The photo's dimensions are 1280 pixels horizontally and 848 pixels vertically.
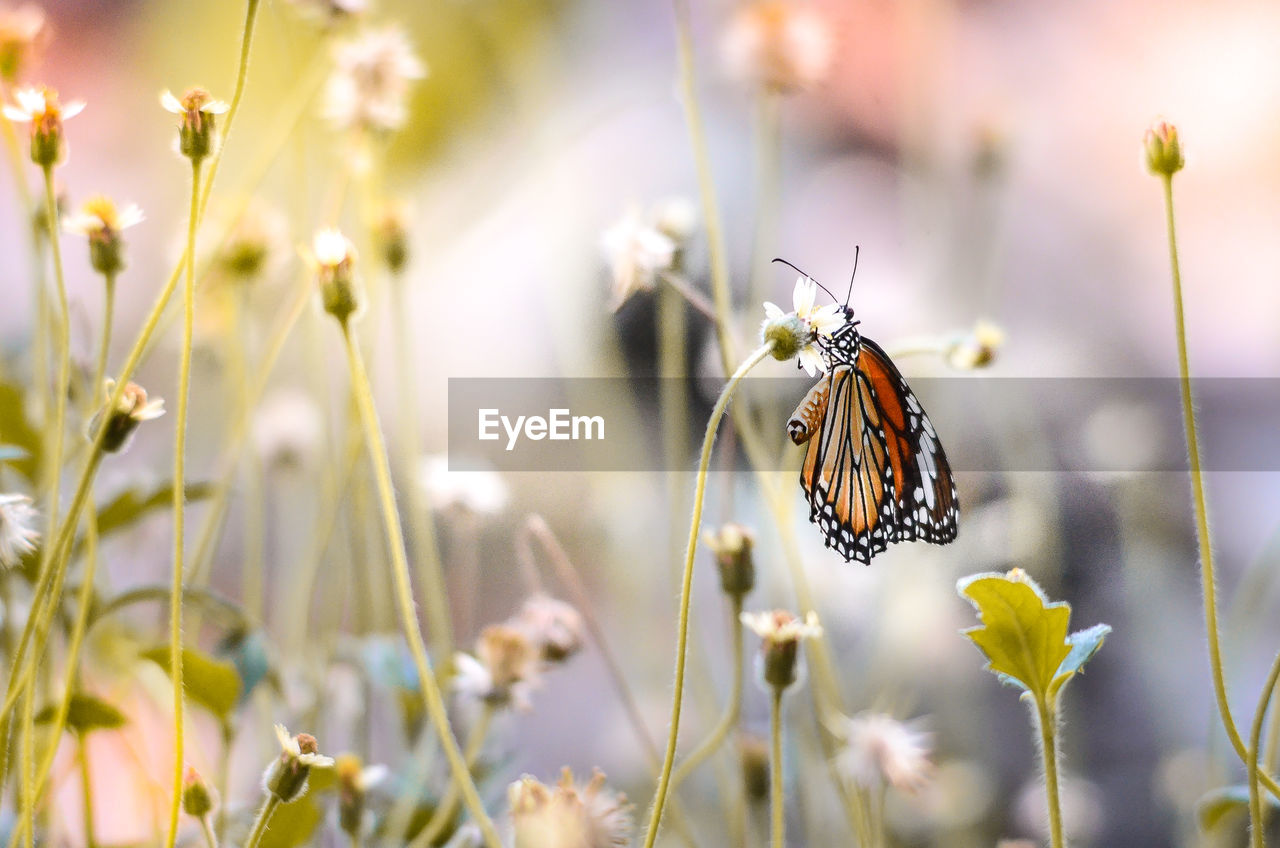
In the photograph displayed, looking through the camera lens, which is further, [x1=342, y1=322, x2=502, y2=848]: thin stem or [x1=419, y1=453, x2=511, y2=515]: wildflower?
[x1=419, y1=453, x2=511, y2=515]: wildflower

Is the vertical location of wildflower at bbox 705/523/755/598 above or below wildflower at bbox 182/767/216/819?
above

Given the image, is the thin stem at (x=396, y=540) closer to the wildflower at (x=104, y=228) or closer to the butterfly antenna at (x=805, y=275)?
the wildflower at (x=104, y=228)

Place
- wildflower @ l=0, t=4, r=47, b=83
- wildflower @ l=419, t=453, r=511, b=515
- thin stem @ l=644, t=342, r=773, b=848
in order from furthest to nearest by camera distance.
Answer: wildflower @ l=419, t=453, r=511, b=515, wildflower @ l=0, t=4, r=47, b=83, thin stem @ l=644, t=342, r=773, b=848

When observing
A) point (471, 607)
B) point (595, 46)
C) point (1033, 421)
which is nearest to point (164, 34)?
point (595, 46)

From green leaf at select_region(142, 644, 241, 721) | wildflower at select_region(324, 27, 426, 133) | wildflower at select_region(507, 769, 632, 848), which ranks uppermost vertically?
wildflower at select_region(324, 27, 426, 133)

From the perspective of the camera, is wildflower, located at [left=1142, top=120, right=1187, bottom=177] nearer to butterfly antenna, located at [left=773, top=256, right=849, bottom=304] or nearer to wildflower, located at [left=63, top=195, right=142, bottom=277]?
butterfly antenna, located at [left=773, top=256, right=849, bottom=304]

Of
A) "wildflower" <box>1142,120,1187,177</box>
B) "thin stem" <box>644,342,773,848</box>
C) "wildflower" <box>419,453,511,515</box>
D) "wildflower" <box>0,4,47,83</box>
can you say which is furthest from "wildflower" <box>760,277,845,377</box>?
"wildflower" <box>0,4,47,83</box>

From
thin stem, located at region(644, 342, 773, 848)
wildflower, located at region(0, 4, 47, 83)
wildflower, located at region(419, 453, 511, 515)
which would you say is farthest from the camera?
wildflower, located at region(419, 453, 511, 515)
